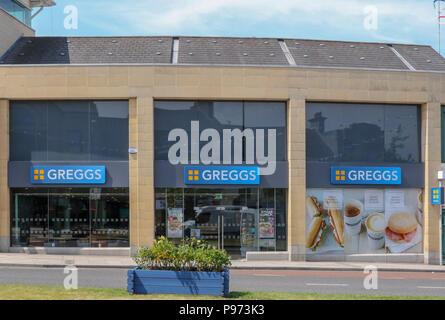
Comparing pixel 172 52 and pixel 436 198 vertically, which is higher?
pixel 172 52

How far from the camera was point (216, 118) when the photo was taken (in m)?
25.1

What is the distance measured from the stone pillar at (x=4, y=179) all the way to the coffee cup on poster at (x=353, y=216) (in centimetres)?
1469

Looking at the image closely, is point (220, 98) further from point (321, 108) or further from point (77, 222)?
point (77, 222)

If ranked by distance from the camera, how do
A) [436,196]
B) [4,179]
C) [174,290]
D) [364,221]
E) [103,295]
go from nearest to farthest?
[103,295] < [174,290] < [4,179] < [436,196] < [364,221]

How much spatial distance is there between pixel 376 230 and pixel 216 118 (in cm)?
861

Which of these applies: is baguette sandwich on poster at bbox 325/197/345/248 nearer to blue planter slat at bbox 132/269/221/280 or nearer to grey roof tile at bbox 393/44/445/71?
grey roof tile at bbox 393/44/445/71

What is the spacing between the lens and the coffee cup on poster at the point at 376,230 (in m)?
25.5

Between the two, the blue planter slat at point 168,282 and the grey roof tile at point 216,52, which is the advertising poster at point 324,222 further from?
the blue planter slat at point 168,282

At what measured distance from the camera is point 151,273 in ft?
42.9

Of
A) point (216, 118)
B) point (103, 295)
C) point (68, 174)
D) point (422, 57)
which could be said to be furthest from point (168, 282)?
point (422, 57)

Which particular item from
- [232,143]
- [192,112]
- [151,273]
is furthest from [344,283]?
[192,112]

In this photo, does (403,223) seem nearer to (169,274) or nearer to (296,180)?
(296,180)

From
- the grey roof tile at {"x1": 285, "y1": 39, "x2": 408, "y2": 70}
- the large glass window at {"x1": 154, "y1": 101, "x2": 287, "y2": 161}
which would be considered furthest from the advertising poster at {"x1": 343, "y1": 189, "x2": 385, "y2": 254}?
the grey roof tile at {"x1": 285, "y1": 39, "x2": 408, "y2": 70}

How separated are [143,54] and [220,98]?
5.50m
